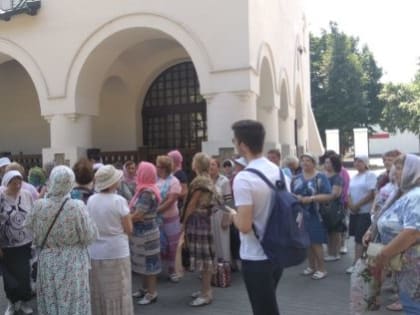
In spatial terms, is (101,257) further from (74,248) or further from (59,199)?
(59,199)

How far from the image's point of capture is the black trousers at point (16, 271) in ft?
17.6

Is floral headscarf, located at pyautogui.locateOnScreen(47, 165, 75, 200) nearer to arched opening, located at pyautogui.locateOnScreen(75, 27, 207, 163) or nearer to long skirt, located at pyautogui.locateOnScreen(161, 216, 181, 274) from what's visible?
long skirt, located at pyautogui.locateOnScreen(161, 216, 181, 274)

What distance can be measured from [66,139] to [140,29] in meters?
3.09

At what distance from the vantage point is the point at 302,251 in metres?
3.34

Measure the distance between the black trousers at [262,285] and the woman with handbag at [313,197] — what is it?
340 cm

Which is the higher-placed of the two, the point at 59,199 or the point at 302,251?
the point at 59,199

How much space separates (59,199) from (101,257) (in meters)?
0.71

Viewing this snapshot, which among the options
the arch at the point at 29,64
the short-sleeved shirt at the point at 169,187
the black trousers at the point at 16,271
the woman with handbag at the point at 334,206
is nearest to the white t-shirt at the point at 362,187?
the woman with handbag at the point at 334,206

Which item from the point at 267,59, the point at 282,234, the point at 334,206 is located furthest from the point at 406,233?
the point at 267,59

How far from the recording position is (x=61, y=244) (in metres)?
4.20

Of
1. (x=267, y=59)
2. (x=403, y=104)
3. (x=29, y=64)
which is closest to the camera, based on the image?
(x=29, y=64)

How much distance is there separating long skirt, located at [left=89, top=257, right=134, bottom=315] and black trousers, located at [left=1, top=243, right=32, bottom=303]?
1.28m

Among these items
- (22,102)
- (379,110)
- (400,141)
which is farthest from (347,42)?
(22,102)

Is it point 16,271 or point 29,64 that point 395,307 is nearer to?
point 16,271
